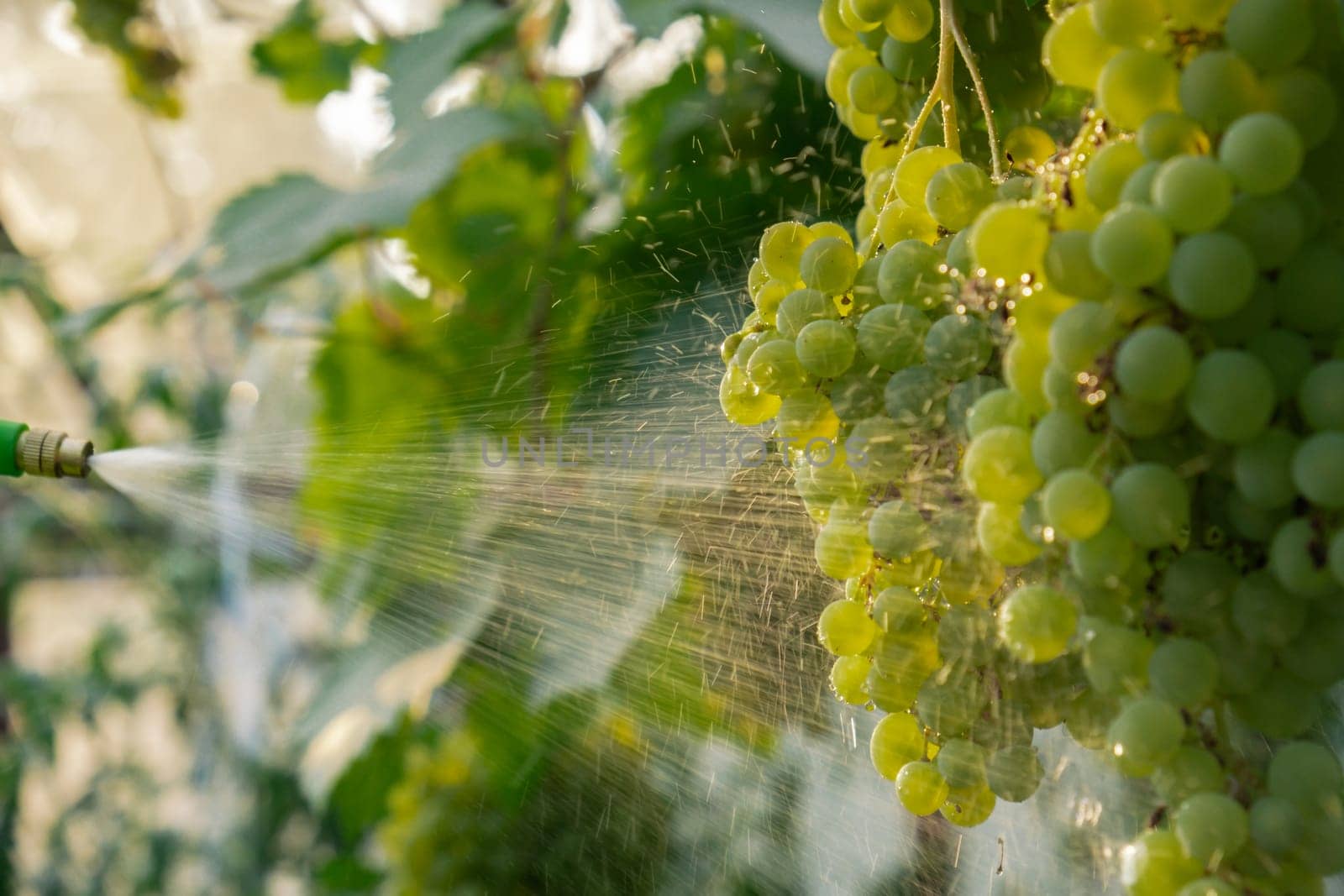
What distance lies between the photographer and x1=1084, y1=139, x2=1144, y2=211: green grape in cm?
19

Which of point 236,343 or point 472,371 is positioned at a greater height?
point 472,371

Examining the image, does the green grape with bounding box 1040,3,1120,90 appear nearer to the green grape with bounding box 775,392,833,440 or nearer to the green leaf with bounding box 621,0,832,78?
the green grape with bounding box 775,392,833,440

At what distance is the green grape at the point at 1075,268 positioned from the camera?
19 centimetres

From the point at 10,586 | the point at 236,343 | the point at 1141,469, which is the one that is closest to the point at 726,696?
the point at 1141,469

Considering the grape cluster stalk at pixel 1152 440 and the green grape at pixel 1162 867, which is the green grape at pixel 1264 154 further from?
the green grape at pixel 1162 867

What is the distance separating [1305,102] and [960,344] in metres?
0.08

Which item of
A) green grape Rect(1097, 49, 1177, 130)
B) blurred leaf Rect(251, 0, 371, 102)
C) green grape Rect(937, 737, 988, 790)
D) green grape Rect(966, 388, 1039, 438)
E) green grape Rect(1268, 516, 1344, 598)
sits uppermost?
green grape Rect(1097, 49, 1177, 130)

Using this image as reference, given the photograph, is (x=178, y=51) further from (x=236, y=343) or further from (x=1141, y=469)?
(x=1141, y=469)

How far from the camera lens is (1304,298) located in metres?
0.18

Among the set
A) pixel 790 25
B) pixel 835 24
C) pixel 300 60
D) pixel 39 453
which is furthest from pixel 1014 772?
pixel 300 60

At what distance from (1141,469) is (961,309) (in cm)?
6

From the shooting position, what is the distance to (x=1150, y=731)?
0.60ft

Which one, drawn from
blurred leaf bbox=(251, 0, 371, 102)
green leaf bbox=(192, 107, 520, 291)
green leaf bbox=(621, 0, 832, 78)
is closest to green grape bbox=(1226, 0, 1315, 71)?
green leaf bbox=(621, 0, 832, 78)

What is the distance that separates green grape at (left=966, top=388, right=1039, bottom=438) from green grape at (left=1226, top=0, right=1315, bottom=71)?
0.07 m
